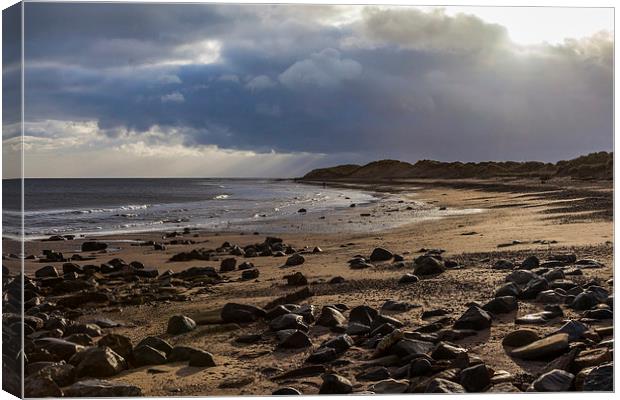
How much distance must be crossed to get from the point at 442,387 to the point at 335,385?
30.0 inches

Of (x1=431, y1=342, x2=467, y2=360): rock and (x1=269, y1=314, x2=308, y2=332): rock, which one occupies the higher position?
(x1=269, y1=314, x2=308, y2=332): rock

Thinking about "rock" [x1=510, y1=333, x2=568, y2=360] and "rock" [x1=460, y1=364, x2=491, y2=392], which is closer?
"rock" [x1=460, y1=364, x2=491, y2=392]

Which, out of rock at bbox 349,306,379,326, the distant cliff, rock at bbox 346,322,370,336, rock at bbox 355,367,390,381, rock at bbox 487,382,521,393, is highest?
the distant cliff

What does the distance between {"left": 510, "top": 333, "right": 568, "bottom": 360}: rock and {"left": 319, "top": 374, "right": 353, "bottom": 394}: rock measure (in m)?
1.30

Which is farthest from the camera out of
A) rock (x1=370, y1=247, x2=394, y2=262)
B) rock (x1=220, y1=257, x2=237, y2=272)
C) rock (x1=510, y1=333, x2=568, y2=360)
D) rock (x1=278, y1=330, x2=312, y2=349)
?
rock (x1=220, y1=257, x2=237, y2=272)

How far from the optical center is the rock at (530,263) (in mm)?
6586

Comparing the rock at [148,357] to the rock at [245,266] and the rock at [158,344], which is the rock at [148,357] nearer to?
the rock at [158,344]

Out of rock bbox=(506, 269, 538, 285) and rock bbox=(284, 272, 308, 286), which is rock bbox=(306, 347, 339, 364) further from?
rock bbox=(506, 269, 538, 285)

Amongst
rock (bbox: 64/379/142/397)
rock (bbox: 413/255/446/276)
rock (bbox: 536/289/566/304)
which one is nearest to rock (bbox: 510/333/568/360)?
rock (bbox: 536/289/566/304)

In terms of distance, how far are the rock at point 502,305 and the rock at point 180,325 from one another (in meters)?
2.53

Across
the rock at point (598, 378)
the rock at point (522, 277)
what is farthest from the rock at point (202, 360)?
the rock at point (522, 277)

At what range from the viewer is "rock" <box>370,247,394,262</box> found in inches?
289

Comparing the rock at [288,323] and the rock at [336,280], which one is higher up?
the rock at [336,280]

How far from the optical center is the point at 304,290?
6.56 metres
